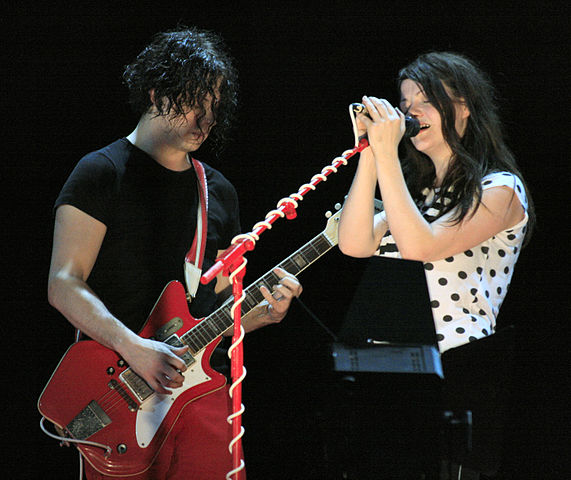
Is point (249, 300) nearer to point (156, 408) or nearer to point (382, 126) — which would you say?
point (156, 408)

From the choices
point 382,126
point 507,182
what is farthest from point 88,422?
point 507,182

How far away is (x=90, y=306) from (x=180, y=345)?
284mm

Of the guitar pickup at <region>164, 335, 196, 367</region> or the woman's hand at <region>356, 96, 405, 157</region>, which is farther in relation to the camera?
the guitar pickup at <region>164, 335, 196, 367</region>

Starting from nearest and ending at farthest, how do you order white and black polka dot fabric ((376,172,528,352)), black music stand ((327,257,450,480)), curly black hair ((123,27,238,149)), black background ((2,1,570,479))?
1. black music stand ((327,257,450,480))
2. white and black polka dot fabric ((376,172,528,352))
3. curly black hair ((123,27,238,149))
4. black background ((2,1,570,479))

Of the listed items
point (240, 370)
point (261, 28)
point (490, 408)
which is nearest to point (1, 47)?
point (261, 28)

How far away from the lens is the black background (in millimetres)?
2396

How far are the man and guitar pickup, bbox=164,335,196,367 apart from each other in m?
0.03

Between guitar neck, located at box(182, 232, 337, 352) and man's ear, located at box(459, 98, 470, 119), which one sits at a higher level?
man's ear, located at box(459, 98, 470, 119)

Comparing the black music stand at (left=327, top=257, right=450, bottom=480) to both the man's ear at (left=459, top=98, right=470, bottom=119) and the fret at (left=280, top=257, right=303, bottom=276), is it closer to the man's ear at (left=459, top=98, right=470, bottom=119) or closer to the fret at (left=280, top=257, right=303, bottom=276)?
the man's ear at (left=459, top=98, right=470, bottom=119)

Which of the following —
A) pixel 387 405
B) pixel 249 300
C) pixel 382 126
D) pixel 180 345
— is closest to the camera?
pixel 387 405

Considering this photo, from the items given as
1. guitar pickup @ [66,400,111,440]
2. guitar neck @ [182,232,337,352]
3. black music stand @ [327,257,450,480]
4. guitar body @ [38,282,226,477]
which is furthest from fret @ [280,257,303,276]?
black music stand @ [327,257,450,480]

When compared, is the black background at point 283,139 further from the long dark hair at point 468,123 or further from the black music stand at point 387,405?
the black music stand at point 387,405

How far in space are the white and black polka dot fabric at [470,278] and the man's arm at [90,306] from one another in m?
0.68

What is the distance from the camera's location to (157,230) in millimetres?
2014
